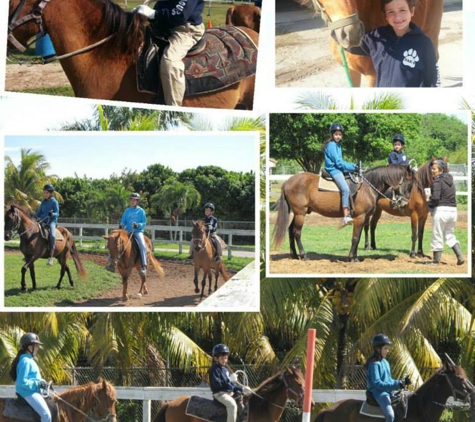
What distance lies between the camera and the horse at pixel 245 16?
16717 mm

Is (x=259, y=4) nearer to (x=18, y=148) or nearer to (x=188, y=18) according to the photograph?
(x=188, y=18)

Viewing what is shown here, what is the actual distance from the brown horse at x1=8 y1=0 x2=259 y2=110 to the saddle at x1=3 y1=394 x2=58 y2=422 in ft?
12.6

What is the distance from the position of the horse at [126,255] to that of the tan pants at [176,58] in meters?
2.40

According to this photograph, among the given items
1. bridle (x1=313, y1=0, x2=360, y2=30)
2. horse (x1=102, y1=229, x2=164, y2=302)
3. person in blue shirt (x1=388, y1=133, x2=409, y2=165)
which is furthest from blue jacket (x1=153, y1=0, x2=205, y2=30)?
person in blue shirt (x1=388, y1=133, x2=409, y2=165)

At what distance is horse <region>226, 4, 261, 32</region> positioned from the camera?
658 inches

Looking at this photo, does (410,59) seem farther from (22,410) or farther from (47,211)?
(22,410)

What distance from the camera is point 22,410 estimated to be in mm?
16391

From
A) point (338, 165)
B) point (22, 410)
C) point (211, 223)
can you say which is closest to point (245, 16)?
point (338, 165)

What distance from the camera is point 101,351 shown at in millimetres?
22047

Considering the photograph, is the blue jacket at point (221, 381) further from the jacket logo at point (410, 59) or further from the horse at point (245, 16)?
the jacket logo at point (410, 59)

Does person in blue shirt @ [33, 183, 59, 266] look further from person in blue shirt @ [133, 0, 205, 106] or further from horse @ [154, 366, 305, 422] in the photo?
horse @ [154, 366, 305, 422]

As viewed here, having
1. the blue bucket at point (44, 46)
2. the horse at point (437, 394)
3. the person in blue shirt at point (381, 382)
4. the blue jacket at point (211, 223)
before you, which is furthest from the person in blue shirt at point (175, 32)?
the horse at point (437, 394)

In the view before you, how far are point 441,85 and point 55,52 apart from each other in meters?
5.04

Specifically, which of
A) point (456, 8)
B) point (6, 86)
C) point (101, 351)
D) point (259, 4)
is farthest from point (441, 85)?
point (101, 351)
